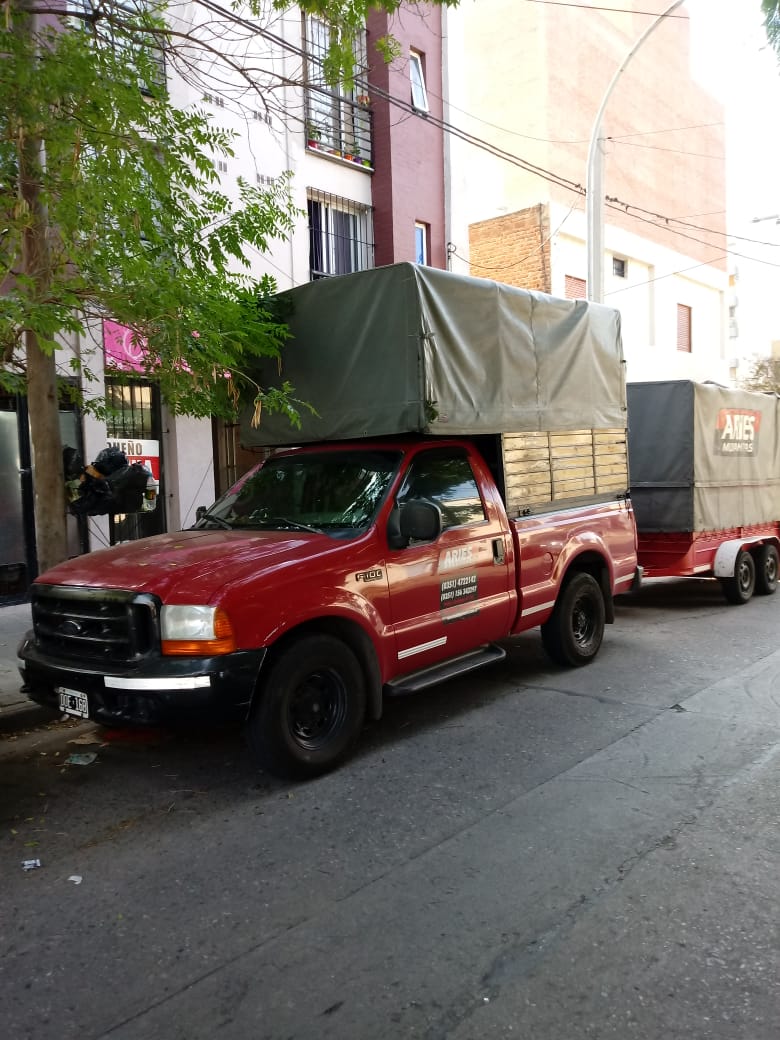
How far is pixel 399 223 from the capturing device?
1453 cm

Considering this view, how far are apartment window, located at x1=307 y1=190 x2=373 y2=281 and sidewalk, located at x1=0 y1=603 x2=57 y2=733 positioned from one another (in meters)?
7.93

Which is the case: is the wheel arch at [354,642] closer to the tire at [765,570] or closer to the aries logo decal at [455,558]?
the aries logo decal at [455,558]

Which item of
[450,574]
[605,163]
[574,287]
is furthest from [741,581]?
[605,163]

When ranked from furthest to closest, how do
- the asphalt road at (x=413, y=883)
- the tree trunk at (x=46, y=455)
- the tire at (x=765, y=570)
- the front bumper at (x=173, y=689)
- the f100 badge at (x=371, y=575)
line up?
the tire at (x=765, y=570)
the tree trunk at (x=46, y=455)
the f100 badge at (x=371, y=575)
the front bumper at (x=173, y=689)
the asphalt road at (x=413, y=883)

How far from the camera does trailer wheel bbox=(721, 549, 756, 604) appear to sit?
32.7 feet

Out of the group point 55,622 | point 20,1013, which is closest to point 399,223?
point 55,622

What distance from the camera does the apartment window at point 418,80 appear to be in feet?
50.4

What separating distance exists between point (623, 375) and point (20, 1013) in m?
7.04

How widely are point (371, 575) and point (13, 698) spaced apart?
10.1ft

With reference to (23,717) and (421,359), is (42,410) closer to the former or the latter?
(23,717)

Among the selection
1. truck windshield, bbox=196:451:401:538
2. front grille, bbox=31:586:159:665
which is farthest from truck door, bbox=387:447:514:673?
front grille, bbox=31:586:159:665

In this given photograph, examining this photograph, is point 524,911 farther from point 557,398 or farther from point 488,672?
point 557,398

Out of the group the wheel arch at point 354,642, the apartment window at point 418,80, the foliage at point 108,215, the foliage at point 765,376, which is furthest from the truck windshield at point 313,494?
the foliage at point 765,376

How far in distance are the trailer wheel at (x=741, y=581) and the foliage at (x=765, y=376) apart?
A: 62.2 ft
